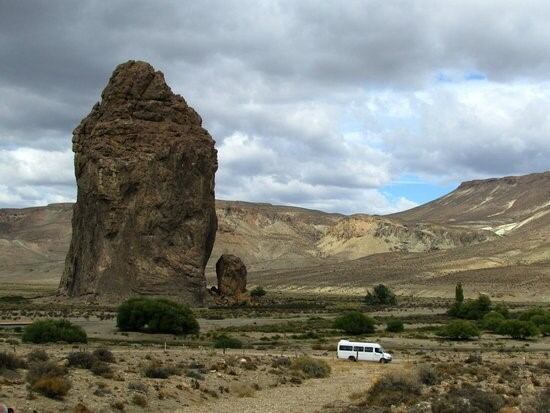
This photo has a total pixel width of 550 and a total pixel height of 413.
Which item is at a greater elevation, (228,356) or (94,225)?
(94,225)

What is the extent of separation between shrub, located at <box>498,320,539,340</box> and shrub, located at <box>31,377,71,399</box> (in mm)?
49346

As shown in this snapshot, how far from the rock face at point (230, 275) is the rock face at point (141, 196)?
10.8ft

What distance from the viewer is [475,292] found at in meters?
143

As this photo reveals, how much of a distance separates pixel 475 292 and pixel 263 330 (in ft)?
288

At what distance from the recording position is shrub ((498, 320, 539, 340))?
212 ft

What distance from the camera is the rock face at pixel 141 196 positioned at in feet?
321

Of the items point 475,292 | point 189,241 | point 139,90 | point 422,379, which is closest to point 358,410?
point 422,379

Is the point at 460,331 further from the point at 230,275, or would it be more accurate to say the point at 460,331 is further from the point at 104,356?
the point at 230,275

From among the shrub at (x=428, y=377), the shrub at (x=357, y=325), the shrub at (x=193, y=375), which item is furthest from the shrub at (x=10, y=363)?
the shrub at (x=357, y=325)

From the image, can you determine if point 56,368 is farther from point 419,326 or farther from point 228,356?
point 419,326

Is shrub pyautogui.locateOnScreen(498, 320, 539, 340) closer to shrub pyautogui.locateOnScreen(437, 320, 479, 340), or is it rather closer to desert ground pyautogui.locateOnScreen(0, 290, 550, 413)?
desert ground pyautogui.locateOnScreen(0, 290, 550, 413)

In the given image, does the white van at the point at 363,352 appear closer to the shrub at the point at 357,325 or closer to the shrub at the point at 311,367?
the shrub at the point at 311,367

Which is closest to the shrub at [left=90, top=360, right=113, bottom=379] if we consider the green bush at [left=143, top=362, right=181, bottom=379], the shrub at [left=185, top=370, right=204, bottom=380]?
the green bush at [left=143, top=362, right=181, bottom=379]

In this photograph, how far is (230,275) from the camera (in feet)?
351
